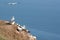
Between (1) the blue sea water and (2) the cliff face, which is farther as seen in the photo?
(1) the blue sea water

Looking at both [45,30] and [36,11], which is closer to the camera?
[45,30]

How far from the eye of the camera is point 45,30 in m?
41.2

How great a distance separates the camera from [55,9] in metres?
63.4

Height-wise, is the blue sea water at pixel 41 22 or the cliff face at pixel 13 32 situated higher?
the cliff face at pixel 13 32

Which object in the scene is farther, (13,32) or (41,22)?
(41,22)

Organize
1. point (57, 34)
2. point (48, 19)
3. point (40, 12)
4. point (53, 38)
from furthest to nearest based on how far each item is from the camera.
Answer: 1. point (40, 12)
2. point (48, 19)
3. point (57, 34)
4. point (53, 38)

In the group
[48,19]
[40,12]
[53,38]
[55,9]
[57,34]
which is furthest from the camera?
[55,9]

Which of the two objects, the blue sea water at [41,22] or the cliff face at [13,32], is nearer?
the cliff face at [13,32]

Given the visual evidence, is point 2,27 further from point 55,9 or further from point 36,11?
point 55,9

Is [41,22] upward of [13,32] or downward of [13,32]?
downward

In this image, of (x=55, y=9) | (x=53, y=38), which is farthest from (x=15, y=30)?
(x=55, y=9)

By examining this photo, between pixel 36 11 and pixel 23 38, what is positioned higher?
pixel 23 38

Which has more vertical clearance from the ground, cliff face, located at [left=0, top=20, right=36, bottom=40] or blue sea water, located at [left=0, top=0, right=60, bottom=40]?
cliff face, located at [left=0, top=20, right=36, bottom=40]

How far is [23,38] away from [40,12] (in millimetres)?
50466
